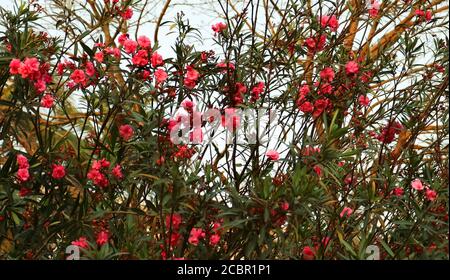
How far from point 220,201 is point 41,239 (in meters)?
0.86

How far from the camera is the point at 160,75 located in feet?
10.6

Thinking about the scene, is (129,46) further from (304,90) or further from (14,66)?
(304,90)

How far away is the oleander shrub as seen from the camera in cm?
294

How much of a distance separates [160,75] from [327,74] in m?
0.84

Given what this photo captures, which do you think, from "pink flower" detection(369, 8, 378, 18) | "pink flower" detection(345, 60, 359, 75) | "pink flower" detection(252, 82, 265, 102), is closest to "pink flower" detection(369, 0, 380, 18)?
"pink flower" detection(369, 8, 378, 18)

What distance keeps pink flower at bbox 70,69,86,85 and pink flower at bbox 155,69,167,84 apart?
1.08 feet

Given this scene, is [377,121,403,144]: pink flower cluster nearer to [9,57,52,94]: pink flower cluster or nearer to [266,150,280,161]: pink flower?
[266,150,280,161]: pink flower

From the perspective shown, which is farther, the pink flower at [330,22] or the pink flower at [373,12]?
the pink flower at [373,12]

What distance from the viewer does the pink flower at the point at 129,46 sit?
3229mm

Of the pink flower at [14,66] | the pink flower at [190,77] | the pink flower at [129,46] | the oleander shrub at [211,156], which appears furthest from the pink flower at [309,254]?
the pink flower at [14,66]

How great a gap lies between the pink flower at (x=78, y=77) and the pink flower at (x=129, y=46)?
225mm

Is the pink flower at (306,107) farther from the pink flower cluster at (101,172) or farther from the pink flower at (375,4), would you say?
the pink flower cluster at (101,172)

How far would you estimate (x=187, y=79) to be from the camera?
333cm
